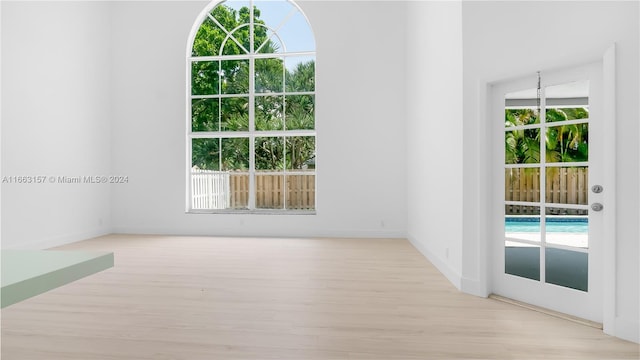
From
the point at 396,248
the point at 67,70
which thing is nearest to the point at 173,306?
the point at 396,248

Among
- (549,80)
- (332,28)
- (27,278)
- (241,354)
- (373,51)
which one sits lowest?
(241,354)

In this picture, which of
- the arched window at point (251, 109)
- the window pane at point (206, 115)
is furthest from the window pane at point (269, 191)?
the window pane at point (206, 115)

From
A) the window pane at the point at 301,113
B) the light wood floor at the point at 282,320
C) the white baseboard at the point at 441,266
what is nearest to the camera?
the light wood floor at the point at 282,320

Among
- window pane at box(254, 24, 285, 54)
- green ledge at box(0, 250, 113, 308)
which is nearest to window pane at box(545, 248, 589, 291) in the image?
green ledge at box(0, 250, 113, 308)

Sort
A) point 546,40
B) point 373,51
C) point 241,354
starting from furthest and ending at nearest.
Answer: point 373,51 → point 546,40 → point 241,354

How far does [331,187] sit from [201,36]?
3.51 meters

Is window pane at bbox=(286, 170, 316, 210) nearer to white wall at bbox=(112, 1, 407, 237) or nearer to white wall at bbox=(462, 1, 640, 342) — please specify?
white wall at bbox=(112, 1, 407, 237)

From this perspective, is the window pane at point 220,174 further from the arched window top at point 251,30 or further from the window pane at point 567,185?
the window pane at point 567,185

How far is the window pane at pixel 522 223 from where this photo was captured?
301cm

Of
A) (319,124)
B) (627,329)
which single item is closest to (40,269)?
(627,329)

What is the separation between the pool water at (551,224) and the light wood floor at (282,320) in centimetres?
63

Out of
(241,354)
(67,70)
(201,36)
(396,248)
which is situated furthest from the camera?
(201,36)

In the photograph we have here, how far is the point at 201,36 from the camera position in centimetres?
677

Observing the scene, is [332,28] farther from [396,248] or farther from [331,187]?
[396,248]
